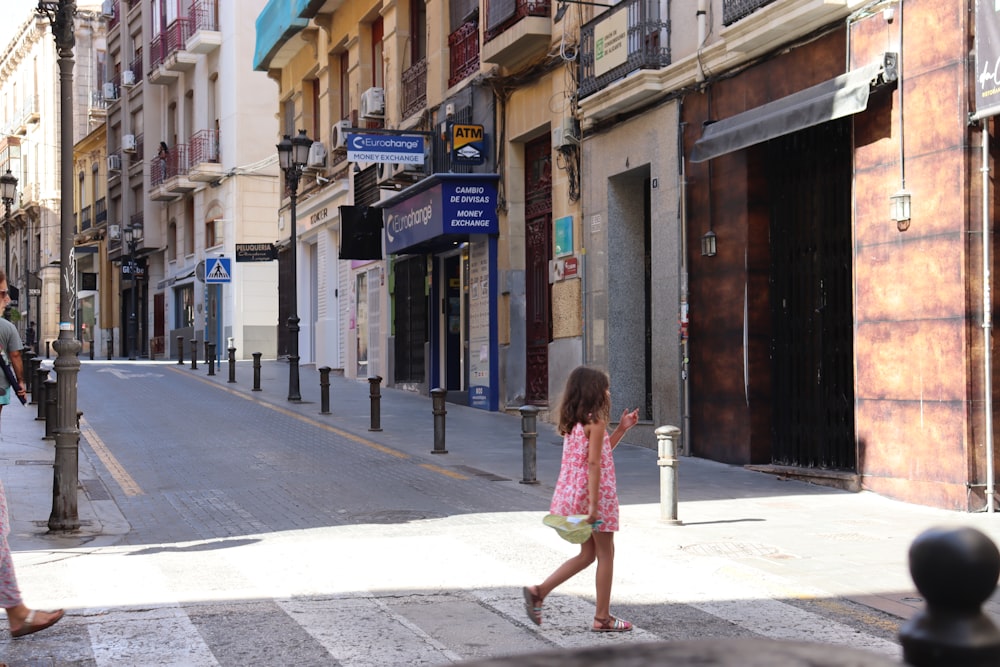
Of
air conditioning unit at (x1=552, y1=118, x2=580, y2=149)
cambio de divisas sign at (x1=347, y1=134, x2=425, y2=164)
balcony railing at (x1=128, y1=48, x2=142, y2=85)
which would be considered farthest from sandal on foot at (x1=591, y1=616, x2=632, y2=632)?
balcony railing at (x1=128, y1=48, x2=142, y2=85)

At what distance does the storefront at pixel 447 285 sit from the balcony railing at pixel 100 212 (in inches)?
1321

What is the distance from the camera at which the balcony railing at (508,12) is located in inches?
703

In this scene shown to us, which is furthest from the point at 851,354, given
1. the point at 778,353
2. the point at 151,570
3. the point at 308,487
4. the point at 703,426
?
the point at 151,570

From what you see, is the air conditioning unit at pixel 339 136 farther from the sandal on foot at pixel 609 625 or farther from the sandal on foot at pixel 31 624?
the sandal on foot at pixel 609 625

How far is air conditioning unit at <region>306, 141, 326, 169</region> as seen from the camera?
29.7 m

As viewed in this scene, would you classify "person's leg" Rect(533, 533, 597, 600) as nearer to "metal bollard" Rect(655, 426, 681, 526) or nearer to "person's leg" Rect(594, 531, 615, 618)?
"person's leg" Rect(594, 531, 615, 618)

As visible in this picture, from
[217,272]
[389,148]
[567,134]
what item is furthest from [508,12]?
[217,272]

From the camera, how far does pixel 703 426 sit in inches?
551

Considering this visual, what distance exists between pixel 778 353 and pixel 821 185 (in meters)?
1.91

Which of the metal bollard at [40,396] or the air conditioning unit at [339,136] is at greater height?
the air conditioning unit at [339,136]

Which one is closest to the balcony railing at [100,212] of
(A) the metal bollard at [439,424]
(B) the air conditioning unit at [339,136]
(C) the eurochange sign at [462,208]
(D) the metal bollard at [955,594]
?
(B) the air conditioning unit at [339,136]

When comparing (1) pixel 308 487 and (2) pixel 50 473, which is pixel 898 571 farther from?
(2) pixel 50 473

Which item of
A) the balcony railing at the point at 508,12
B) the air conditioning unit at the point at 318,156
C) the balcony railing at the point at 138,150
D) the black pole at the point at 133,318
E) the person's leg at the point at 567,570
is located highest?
the balcony railing at the point at 138,150

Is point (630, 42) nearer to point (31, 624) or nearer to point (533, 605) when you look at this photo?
point (533, 605)
